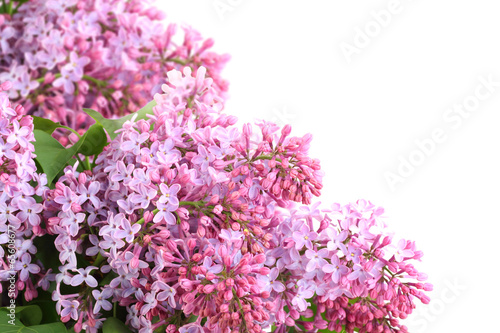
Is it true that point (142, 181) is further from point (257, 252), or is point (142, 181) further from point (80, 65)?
point (80, 65)

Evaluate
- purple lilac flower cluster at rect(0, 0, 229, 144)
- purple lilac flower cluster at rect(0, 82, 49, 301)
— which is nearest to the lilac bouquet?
purple lilac flower cluster at rect(0, 82, 49, 301)

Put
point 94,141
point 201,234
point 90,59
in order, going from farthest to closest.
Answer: point 90,59
point 94,141
point 201,234

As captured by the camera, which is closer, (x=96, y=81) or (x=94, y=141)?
(x=94, y=141)

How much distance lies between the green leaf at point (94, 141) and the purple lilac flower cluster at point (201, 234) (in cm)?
6

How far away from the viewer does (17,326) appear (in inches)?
23.6

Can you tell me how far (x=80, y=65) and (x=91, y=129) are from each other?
230 mm

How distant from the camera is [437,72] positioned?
1405 mm

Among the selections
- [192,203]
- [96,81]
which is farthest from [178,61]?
[192,203]

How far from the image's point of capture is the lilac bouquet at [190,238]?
57cm

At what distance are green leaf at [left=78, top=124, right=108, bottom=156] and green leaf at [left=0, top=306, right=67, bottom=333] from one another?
0.18 meters

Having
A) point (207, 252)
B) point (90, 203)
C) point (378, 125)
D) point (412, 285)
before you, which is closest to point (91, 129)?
point (90, 203)

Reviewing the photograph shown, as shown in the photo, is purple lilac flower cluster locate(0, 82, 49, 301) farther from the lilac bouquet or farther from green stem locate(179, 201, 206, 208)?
green stem locate(179, 201, 206, 208)

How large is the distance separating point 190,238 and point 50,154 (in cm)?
19

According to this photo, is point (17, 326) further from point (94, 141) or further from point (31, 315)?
point (94, 141)
